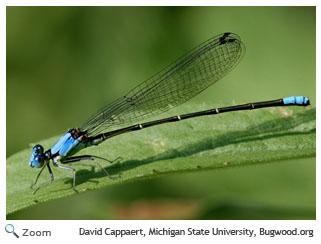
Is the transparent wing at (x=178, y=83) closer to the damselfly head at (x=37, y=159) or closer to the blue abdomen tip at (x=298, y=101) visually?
the damselfly head at (x=37, y=159)

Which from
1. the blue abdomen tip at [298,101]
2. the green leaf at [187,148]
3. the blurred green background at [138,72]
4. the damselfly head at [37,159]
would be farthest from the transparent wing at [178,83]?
the blurred green background at [138,72]
